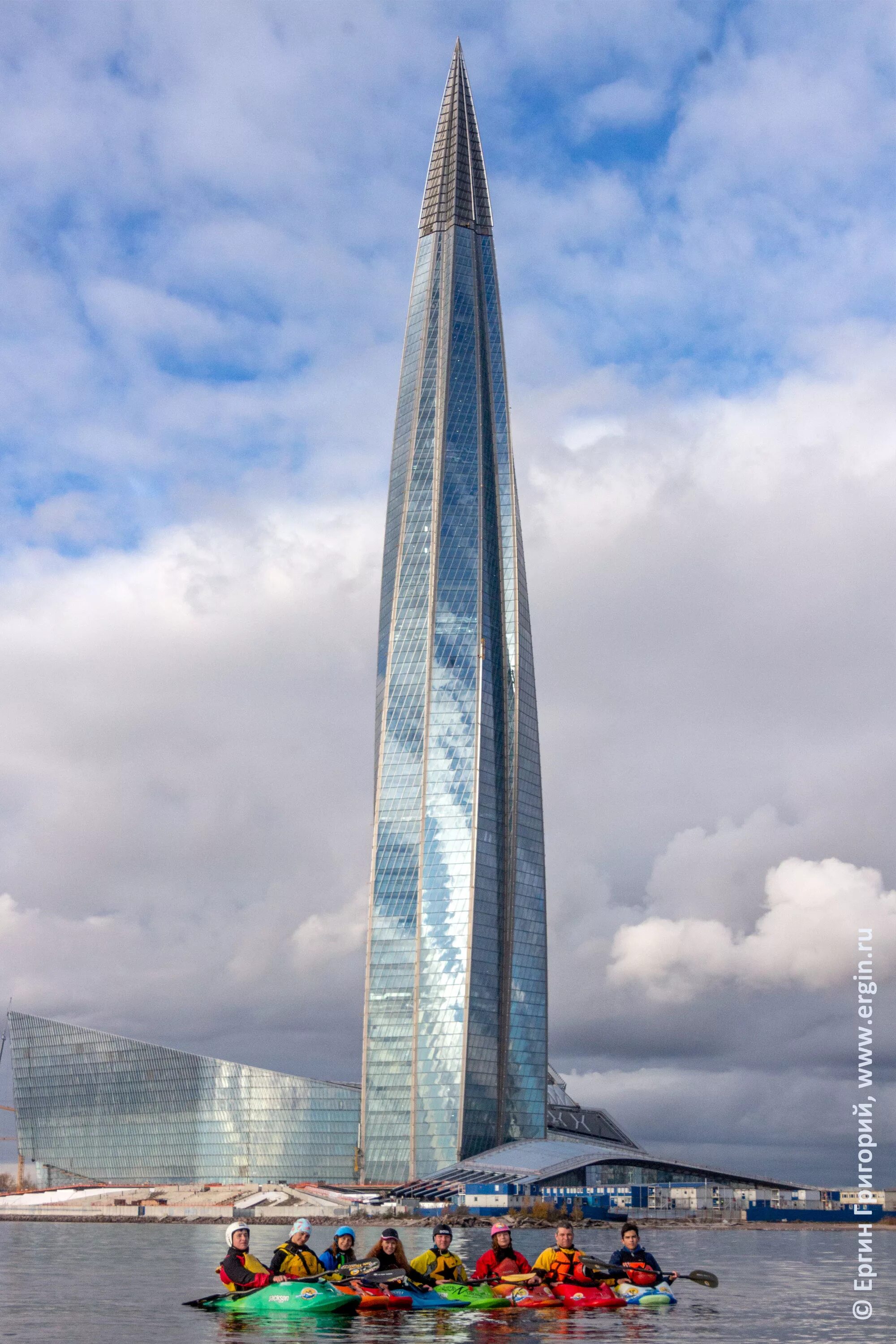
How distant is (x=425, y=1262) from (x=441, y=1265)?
852mm

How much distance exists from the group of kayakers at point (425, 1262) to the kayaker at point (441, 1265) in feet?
0.08

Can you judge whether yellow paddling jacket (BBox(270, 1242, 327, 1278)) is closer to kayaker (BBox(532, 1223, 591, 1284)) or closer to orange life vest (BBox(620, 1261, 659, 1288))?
kayaker (BBox(532, 1223, 591, 1284))

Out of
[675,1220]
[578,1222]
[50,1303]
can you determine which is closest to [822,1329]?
[50,1303]

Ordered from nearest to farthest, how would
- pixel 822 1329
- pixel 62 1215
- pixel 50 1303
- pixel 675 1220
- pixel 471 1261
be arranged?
pixel 822 1329
pixel 50 1303
pixel 471 1261
pixel 675 1220
pixel 62 1215

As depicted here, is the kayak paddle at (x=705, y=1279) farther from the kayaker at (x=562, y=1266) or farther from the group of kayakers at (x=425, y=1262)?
the kayaker at (x=562, y=1266)

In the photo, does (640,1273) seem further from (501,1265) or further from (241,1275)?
→ (241,1275)

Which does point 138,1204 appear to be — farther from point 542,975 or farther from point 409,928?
point 542,975

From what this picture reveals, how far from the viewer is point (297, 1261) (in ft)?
165

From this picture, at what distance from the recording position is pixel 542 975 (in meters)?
200

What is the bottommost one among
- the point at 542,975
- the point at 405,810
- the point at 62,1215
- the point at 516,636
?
the point at 62,1215

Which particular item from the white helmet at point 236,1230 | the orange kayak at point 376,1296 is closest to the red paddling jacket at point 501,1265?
the orange kayak at point 376,1296

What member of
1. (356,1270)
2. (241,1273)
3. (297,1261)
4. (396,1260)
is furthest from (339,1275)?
(241,1273)

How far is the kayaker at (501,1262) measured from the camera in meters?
54.2

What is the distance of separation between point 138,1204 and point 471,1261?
106853 millimetres
